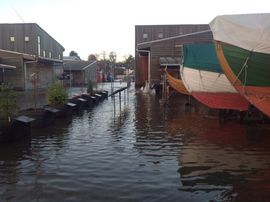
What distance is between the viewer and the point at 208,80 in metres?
17.8

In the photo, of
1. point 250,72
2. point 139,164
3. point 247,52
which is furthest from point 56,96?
point 139,164

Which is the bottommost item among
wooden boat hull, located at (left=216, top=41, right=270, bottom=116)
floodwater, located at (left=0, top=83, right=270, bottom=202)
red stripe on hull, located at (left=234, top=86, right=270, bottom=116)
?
floodwater, located at (left=0, top=83, right=270, bottom=202)

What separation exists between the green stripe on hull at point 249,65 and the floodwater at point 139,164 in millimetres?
1563

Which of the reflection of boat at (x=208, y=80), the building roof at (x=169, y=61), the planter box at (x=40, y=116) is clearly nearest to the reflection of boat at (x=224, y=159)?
the reflection of boat at (x=208, y=80)

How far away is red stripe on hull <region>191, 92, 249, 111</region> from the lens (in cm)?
1581

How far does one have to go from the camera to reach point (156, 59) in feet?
127

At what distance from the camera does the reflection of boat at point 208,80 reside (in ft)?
53.8

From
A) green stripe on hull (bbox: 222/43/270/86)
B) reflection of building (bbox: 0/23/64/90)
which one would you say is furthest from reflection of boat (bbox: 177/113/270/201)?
reflection of building (bbox: 0/23/64/90)

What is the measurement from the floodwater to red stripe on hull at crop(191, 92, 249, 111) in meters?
1.47

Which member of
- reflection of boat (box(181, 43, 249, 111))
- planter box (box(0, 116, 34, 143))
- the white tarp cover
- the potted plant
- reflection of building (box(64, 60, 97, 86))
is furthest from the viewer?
reflection of building (box(64, 60, 97, 86))

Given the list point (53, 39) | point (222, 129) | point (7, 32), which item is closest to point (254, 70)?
point (222, 129)

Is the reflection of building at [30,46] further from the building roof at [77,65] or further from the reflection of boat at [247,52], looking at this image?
the reflection of boat at [247,52]

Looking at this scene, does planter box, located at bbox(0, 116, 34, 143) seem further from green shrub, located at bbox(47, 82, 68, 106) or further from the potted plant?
green shrub, located at bbox(47, 82, 68, 106)

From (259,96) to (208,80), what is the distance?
231 inches
